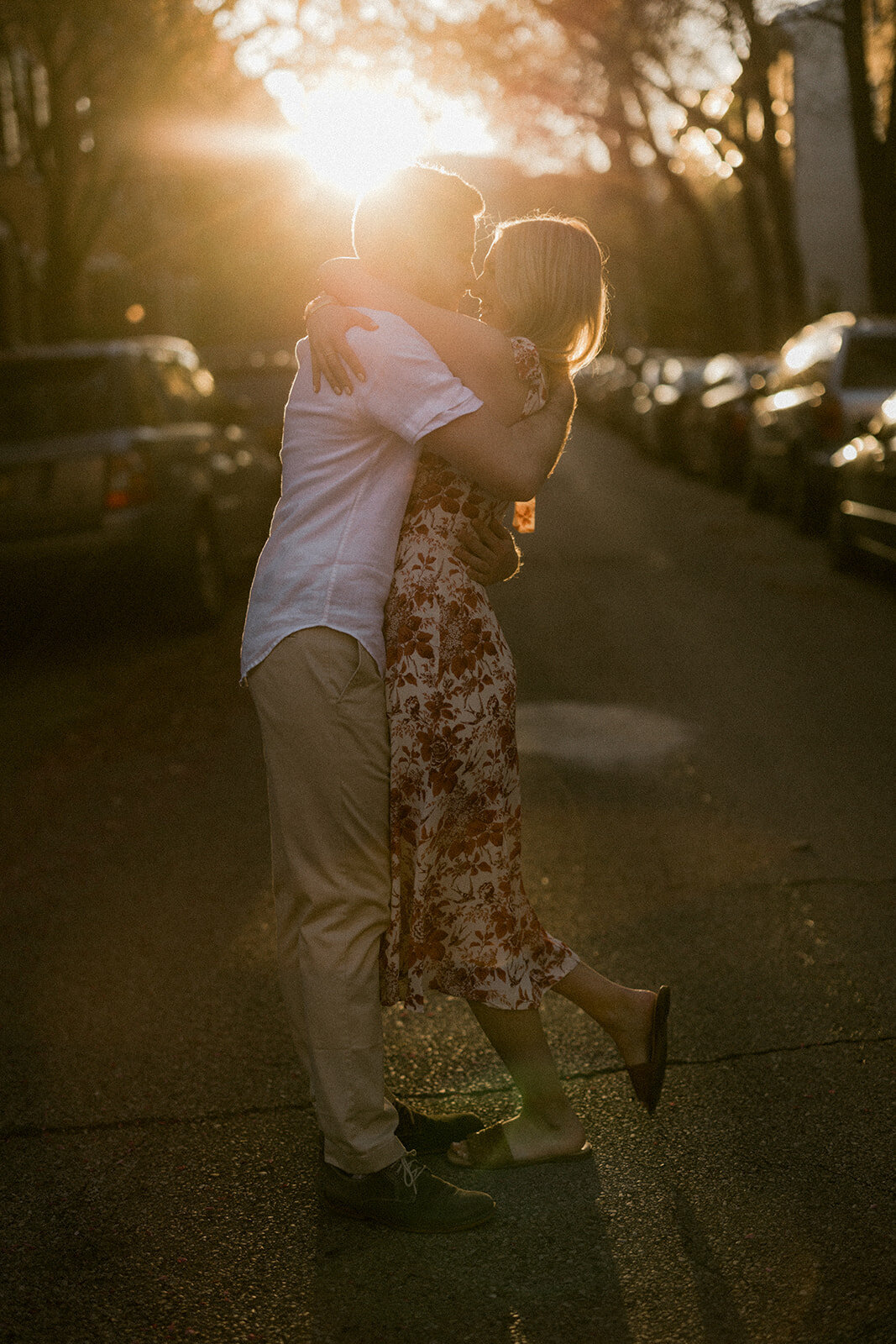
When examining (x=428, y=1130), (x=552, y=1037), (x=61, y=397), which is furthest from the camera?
(x=61, y=397)

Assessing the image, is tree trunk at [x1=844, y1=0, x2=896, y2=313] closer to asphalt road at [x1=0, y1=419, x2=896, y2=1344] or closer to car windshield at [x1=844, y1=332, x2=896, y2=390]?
car windshield at [x1=844, y1=332, x2=896, y2=390]

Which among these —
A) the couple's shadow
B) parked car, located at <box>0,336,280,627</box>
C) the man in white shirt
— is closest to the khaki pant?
the man in white shirt

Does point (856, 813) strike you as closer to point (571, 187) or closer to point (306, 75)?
point (306, 75)

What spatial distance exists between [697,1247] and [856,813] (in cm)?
314

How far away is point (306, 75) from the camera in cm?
1702

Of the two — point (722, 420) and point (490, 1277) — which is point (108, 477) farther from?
point (722, 420)

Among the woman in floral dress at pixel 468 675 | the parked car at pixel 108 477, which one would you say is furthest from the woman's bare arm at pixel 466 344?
the parked car at pixel 108 477

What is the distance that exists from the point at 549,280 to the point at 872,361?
1134 cm

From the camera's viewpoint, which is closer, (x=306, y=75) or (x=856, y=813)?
(x=856, y=813)

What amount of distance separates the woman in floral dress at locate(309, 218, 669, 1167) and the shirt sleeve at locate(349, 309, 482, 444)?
5 cm

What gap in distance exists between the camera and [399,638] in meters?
2.96

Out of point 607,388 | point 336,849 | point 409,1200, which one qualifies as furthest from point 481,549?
point 607,388

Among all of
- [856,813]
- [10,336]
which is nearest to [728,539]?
Answer: [856,813]

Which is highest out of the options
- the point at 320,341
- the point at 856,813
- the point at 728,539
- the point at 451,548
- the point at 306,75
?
the point at 306,75
